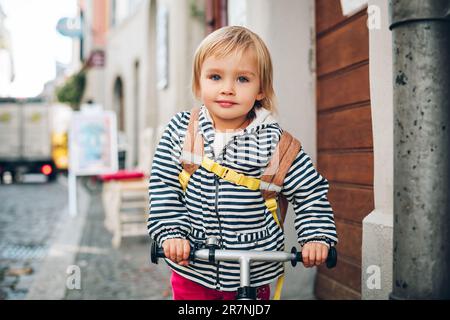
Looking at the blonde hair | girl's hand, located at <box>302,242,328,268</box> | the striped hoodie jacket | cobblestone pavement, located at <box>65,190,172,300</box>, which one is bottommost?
cobblestone pavement, located at <box>65,190,172,300</box>

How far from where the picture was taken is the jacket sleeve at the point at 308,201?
5.97 ft

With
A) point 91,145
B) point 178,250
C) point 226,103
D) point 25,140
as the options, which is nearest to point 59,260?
point 91,145

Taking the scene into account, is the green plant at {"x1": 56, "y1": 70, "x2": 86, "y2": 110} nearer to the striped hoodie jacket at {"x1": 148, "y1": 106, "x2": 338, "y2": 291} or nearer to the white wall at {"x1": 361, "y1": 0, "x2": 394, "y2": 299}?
the white wall at {"x1": 361, "y1": 0, "x2": 394, "y2": 299}

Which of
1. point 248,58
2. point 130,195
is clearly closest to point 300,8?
point 248,58

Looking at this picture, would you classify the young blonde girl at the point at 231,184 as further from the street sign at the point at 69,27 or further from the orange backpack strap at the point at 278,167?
the street sign at the point at 69,27

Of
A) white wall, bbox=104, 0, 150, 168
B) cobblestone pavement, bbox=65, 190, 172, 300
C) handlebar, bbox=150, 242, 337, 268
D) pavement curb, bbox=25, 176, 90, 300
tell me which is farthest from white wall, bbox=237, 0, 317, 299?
white wall, bbox=104, 0, 150, 168

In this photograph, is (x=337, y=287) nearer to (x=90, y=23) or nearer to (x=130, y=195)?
(x=130, y=195)

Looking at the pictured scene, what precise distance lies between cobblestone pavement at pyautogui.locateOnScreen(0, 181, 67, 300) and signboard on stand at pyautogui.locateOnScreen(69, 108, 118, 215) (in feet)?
2.96

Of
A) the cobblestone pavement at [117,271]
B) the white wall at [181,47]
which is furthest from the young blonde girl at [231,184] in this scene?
the white wall at [181,47]

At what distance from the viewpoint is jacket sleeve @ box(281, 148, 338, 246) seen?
1819 mm

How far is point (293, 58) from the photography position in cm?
394

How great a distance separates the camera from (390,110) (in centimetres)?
279

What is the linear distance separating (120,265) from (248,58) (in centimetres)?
456
